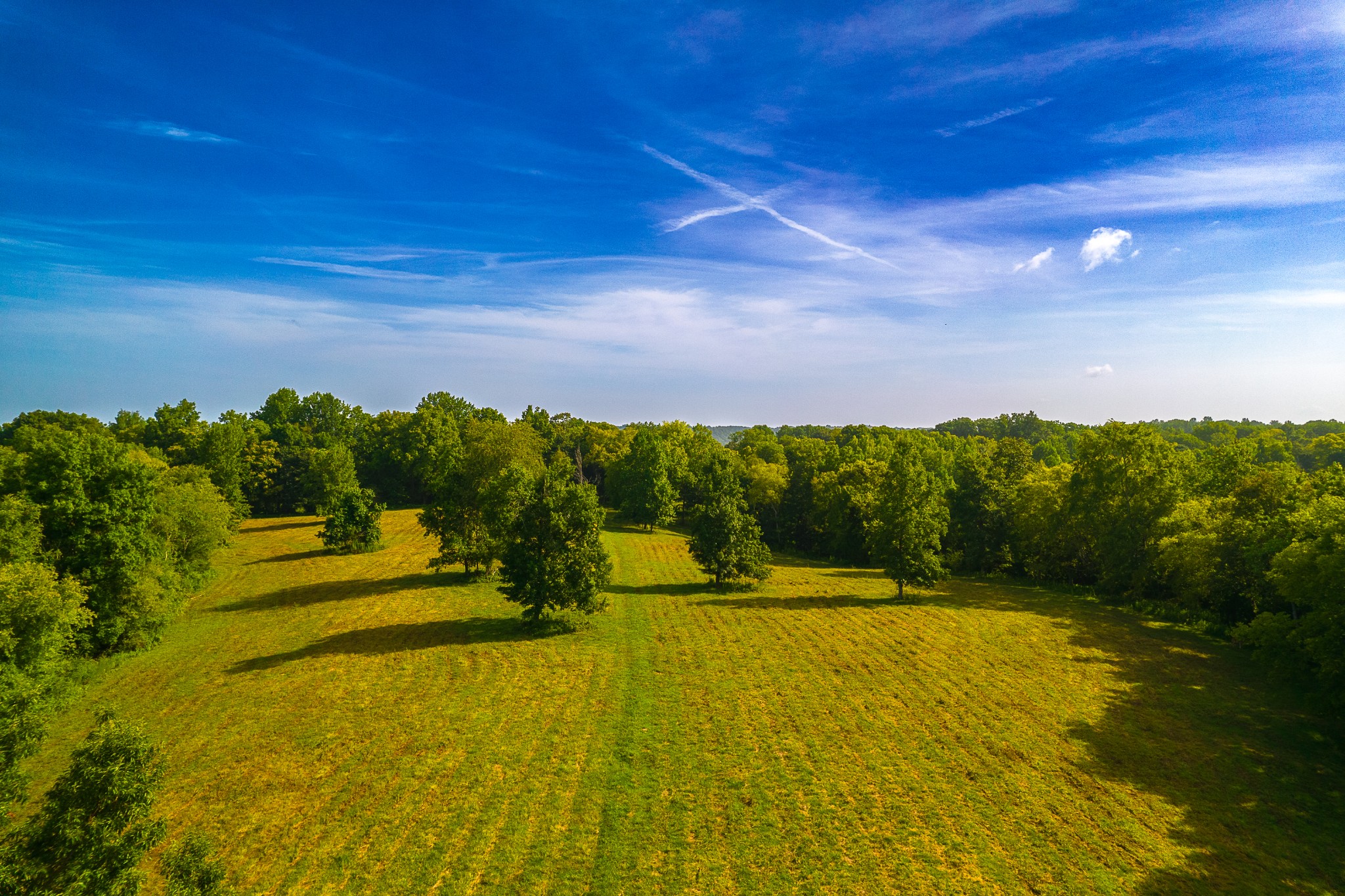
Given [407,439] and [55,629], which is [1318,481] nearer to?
[55,629]

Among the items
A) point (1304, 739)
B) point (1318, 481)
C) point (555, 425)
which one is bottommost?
point (1304, 739)

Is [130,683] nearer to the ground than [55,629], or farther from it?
nearer to the ground

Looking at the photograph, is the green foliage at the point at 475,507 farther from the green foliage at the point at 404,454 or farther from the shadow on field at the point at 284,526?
the green foliage at the point at 404,454

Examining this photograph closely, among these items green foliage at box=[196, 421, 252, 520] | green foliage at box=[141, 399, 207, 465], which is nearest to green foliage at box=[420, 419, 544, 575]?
green foliage at box=[196, 421, 252, 520]

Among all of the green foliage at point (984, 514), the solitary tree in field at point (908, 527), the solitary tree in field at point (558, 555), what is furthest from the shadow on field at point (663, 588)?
the green foliage at point (984, 514)

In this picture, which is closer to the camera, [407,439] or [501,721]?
[501,721]

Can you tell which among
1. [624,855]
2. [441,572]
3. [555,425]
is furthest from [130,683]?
[555,425]

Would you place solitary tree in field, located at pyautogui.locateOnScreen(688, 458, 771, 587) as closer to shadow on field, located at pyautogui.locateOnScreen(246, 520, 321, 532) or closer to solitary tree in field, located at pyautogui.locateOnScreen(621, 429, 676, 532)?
solitary tree in field, located at pyautogui.locateOnScreen(621, 429, 676, 532)
